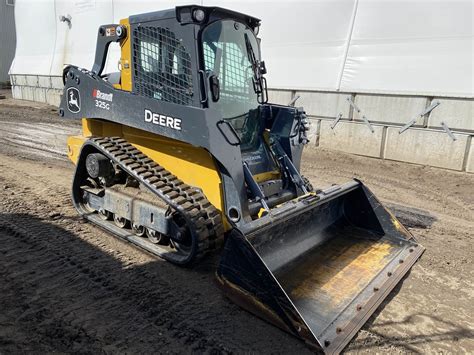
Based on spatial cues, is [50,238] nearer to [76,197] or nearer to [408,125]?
[76,197]

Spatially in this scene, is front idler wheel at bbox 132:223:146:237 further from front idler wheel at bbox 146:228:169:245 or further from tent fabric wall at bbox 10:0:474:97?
tent fabric wall at bbox 10:0:474:97

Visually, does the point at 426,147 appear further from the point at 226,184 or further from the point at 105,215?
the point at 105,215

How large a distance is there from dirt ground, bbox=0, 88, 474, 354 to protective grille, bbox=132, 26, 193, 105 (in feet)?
5.63

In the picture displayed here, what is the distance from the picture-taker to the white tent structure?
336 inches

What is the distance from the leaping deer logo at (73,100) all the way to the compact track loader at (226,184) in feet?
0.07

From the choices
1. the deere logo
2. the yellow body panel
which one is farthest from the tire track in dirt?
the deere logo

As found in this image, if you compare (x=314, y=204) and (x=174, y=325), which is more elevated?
(x=314, y=204)

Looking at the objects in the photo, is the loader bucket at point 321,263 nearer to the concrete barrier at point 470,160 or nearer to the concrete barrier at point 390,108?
the concrete barrier at point 470,160

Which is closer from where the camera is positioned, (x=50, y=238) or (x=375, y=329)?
(x=375, y=329)

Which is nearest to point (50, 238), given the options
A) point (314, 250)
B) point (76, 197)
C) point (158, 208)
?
point (76, 197)

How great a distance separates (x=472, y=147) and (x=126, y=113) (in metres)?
7.12

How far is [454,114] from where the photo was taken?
830 cm

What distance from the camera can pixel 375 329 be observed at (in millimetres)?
3145

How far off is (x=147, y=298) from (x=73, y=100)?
286cm
